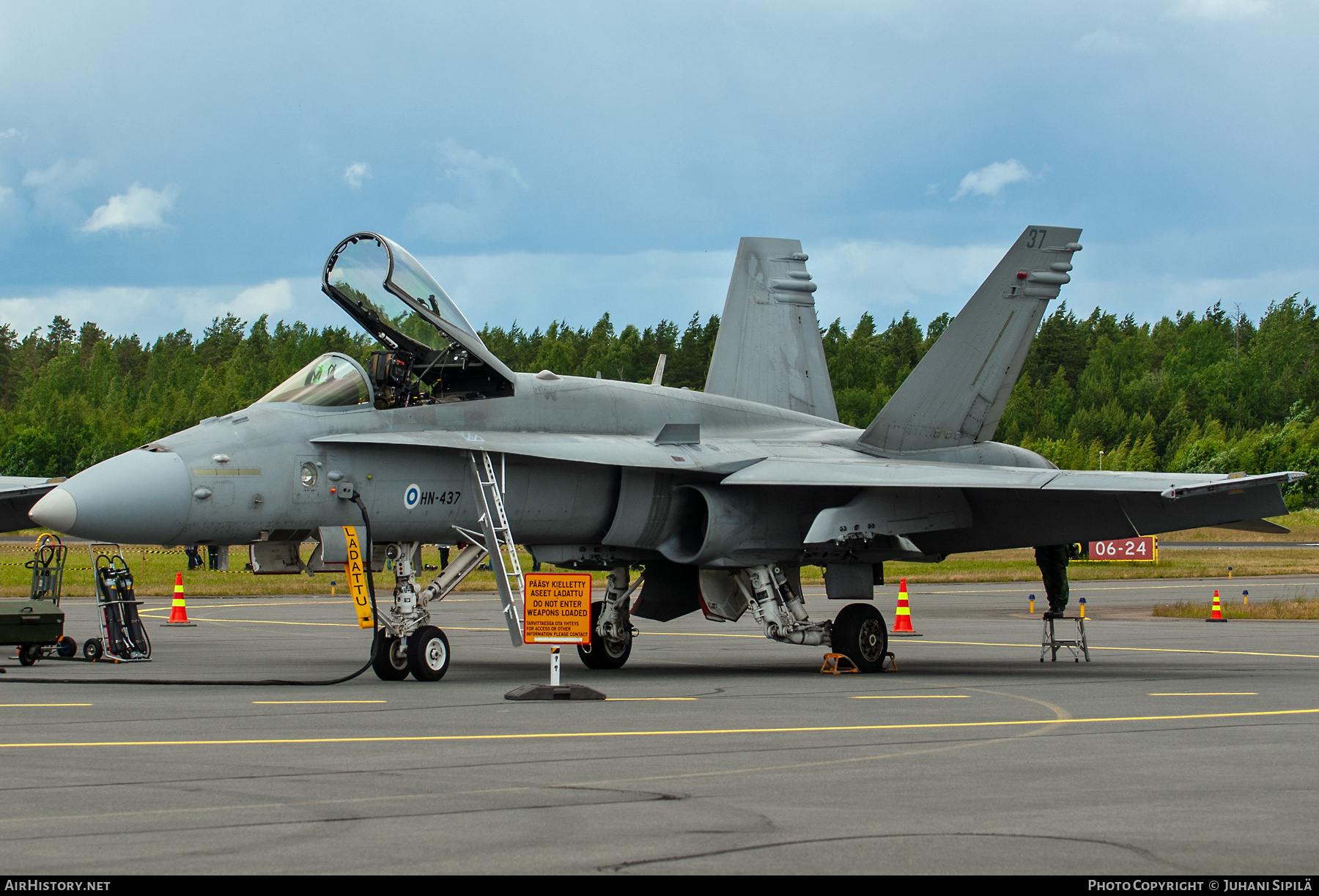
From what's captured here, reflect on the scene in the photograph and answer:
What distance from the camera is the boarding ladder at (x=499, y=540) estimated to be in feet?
42.1

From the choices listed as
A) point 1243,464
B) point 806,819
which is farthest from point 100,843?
point 1243,464

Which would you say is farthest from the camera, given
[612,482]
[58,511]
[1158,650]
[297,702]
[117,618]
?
[1158,650]

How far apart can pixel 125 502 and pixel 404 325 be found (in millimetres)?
3108

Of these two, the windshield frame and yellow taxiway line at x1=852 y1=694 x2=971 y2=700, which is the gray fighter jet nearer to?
the windshield frame

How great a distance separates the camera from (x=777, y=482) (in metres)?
13.9

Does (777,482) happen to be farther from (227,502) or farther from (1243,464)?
→ (1243,464)

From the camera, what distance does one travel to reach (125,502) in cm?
1164

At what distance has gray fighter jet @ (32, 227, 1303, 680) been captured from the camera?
497 inches

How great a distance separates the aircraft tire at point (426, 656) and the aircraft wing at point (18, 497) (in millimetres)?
5424

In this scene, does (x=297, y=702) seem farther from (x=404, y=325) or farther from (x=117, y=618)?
(x=117, y=618)

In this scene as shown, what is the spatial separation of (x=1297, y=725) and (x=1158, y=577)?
3040 cm

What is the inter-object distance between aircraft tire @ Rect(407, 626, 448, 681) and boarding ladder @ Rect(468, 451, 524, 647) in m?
0.70

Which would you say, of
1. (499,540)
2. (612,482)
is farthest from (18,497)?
(612,482)

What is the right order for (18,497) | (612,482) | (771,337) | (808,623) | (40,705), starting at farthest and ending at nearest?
(771,337), (18,497), (808,623), (612,482), (40,705)
